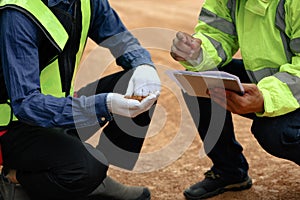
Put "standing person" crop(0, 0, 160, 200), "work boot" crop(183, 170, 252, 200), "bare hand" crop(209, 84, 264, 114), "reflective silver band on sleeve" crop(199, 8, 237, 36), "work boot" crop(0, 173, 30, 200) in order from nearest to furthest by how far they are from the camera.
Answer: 1. "standing person" crop(0, 0, 160, 200)
2. "bare hand" crop(209, 84, 264, 114)
3. "work boot" crop(0, 173, 30, 200)
4. "reflective silver band on sleeve" crop(199, 8, 237, 36)
5. "work boot" crop(183, 170, 252, 200)

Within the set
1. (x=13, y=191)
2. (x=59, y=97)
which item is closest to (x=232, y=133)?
(x=59, y=97)

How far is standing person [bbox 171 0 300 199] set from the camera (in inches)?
89.0

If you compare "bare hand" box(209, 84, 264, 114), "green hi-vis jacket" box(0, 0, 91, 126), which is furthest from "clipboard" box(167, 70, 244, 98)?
"green hi-vis jacket" box(0, 0, 91, 126)

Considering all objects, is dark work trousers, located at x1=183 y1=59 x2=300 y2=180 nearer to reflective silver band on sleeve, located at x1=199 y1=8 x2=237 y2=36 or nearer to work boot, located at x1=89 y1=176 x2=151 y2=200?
reflective silver band on sleeve, located at x1=199 y1=8 x2=237 y2=36

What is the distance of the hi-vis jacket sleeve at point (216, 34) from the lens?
2514 millimetres

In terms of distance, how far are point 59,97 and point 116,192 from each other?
539 mm

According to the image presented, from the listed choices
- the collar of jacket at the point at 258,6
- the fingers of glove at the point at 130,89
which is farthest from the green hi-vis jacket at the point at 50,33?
the collar of jacket at the point at 258,6

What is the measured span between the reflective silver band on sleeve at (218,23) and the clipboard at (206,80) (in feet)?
1.01

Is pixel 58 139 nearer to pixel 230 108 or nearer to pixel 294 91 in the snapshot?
pixel 230 108

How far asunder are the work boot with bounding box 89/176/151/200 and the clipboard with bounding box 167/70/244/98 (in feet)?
1.67

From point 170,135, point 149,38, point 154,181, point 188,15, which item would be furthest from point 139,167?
point 188,15

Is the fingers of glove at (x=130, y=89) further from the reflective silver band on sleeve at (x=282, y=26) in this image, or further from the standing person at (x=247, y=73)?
the reflective silver band on sleeve at (x=282, y=26)

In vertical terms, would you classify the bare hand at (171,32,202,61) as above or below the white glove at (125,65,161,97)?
above

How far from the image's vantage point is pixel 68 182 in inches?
88.6
